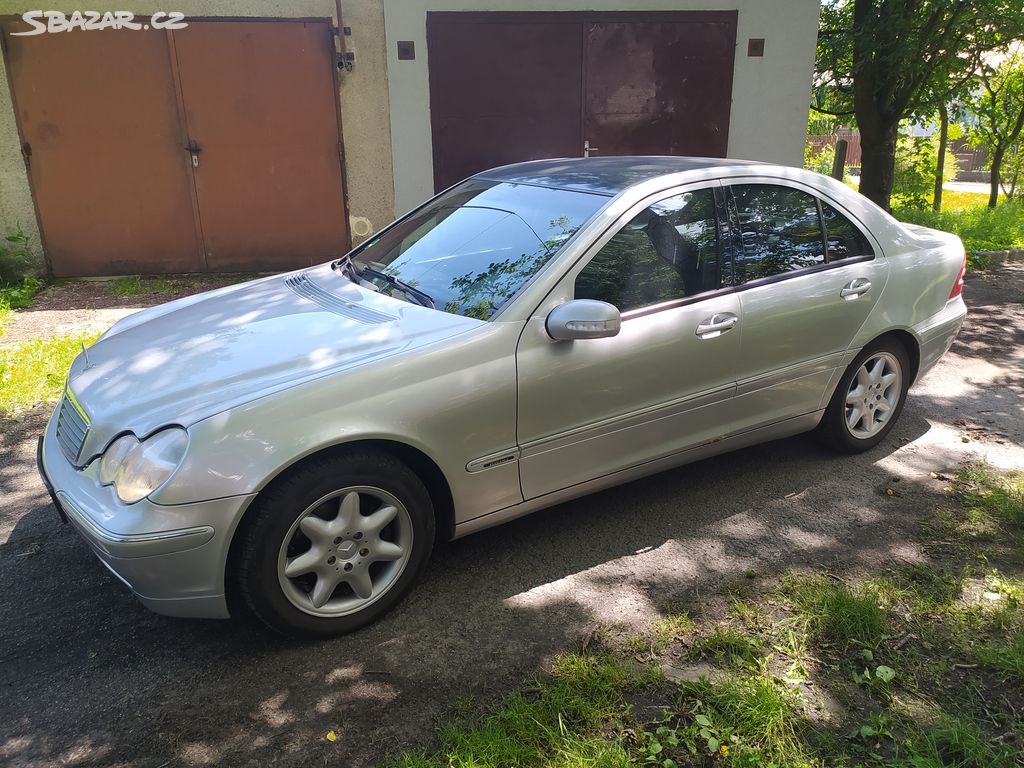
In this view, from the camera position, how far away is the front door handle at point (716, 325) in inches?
143

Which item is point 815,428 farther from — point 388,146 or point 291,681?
point 388,146

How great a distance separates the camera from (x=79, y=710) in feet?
8.71

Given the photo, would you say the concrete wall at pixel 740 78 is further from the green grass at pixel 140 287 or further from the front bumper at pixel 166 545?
the front bumper at pixel 166 545

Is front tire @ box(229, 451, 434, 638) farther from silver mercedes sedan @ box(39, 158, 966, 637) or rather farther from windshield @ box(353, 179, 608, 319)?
windshield @ box(353, 179, 608, 319)

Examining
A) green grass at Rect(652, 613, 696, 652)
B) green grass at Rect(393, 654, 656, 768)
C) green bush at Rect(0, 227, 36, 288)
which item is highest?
green bush at Rect(0, 227, 36, 288)

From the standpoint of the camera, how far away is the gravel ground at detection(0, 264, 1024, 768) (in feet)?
8.46

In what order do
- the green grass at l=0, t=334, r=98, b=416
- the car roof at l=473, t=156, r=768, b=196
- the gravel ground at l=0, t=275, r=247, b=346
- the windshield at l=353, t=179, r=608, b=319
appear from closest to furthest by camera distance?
the windshield at l=353, t=179, r=608, b=319 < the car roof at l=473, t=156, r=768, b=196 < the green grass at l=0, t=334, r=98, b=416 < the gravel ground at l=0, t=275, r=247, b=346

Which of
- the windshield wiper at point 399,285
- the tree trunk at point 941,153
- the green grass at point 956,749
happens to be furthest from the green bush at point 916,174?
the green grass at point 956,749

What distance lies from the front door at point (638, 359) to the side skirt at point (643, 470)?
4cm

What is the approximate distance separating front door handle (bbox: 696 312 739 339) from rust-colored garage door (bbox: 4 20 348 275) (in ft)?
20.5

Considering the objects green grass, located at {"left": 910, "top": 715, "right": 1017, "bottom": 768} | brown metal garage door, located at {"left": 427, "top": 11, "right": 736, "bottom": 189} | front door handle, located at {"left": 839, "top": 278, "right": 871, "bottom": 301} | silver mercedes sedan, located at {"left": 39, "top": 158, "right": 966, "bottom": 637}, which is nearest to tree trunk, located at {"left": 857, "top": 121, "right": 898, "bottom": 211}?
brown metal garage door, located at {"left": 427, "top": 11, "right": 736, "bottom": 189}

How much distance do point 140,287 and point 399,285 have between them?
564cm

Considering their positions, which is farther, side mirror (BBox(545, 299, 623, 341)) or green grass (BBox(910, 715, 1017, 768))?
A: side mirror (BBox(545, 299, 623, 341))

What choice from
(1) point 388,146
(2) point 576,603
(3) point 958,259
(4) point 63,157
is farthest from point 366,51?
(2) point 576,603
